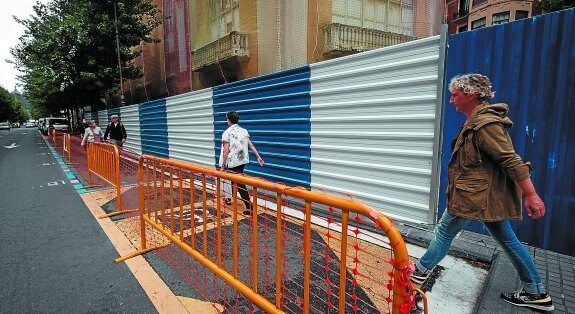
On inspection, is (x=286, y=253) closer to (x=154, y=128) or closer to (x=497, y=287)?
(x=497, y=287)

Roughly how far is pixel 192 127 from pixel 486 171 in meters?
7.83

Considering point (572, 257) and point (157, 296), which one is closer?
point (157, 296)

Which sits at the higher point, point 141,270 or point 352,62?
point 352,62

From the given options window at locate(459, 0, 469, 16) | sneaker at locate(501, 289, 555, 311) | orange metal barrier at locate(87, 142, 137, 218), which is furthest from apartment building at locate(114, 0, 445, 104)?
window at locate(459, 0, 469, 16)

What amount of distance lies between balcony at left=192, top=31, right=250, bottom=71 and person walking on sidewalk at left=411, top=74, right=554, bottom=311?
886 cm

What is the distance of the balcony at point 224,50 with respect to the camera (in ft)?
34.0

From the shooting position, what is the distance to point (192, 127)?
891 cm

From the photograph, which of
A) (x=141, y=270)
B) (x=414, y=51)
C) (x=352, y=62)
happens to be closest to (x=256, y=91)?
(x=352, y=62)

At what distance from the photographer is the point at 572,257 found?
3.32 metres

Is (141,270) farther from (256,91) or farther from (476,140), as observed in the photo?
(256,91)

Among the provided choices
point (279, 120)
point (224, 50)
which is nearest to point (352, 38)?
point (224, 50)

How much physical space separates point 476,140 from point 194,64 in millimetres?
12869

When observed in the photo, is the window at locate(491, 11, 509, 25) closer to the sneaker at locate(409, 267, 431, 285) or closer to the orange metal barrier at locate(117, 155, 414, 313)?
the orange metal barrier at locate(117, 155, 414, 313)

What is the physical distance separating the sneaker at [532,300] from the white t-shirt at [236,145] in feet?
12.9
